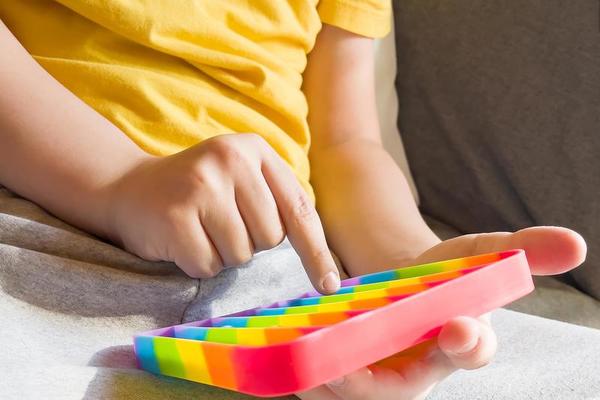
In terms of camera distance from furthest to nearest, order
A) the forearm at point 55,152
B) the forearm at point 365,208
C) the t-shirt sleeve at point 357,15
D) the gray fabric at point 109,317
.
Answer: the t-shirt sleeve at point 357,15, the forearm at point 365,208, the forearm at point 55,152, the gray fabric at point 109,317

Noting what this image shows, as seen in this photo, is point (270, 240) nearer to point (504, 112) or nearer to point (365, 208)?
point (365, 208)

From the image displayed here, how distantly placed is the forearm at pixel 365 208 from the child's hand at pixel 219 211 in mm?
165

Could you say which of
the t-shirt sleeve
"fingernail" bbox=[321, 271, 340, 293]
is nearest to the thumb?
"fingernail" bbox=[321, 271, 340, 293]

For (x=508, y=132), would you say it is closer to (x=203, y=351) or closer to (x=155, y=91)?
(x=155, y=91)

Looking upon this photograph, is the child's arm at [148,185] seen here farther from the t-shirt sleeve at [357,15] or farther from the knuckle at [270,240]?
the t-shirt sleeve at [357,15]

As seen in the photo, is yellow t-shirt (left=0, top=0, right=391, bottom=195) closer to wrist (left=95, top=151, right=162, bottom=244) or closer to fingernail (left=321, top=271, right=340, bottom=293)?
wrist (left=95, top=151, right=162, bottom=244)

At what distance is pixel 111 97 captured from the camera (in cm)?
64

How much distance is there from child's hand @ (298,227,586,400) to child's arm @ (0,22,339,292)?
64mm

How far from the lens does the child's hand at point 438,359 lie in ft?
1.47

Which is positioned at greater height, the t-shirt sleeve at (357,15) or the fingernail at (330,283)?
the t-shirt sleeve at (357,15)

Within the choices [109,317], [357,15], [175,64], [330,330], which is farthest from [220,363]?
[357,15]

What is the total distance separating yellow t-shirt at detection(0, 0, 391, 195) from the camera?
25.3 inches

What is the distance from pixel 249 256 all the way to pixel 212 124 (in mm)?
167

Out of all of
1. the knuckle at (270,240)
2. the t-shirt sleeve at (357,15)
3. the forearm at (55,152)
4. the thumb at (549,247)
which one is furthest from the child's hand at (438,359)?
the t-shirt sleeve at (357,15)
